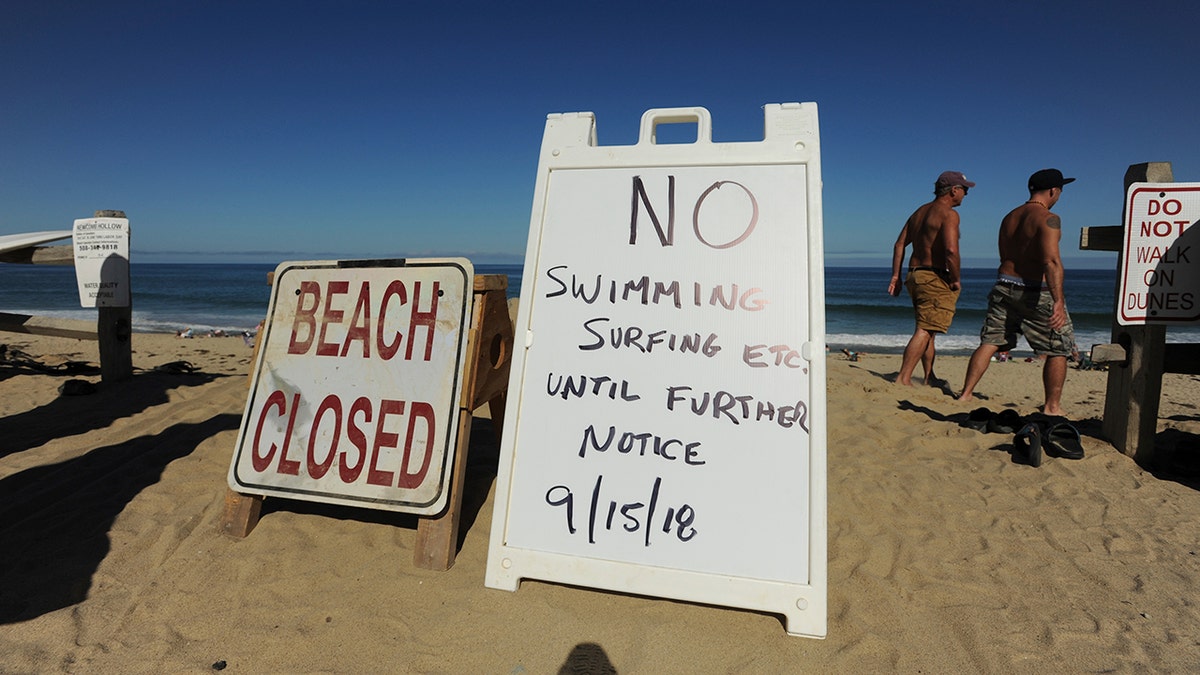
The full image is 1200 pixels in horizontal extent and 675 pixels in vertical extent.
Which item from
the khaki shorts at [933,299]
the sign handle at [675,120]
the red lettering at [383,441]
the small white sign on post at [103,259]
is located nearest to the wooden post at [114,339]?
the small white sign on post at [103,259]

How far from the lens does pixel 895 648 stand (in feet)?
6.55

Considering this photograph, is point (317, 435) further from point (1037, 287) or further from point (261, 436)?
point (1037, 287)

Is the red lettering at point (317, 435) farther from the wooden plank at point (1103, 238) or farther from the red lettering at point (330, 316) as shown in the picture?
the wooden plank at point (1103, 238)

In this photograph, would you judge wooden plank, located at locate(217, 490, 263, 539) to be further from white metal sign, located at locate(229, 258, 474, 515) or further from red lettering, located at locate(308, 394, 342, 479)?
red lettering, located at locate(308, 394, 342, 479)

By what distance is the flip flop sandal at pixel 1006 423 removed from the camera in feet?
13.0

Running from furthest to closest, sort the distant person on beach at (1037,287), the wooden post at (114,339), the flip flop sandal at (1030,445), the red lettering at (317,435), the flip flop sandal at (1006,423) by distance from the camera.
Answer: the wooden post at (114,339), the distant person on beach at (1037,287), the flip flop sandal at (1006,423), the flip flop sandal at (1030,445), the red lettering at (317,435)

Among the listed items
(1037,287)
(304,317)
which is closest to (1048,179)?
(1037,287)

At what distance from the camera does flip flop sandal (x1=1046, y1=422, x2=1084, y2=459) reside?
3568 mm

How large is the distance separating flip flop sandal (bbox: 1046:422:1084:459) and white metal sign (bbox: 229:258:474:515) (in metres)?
3.54

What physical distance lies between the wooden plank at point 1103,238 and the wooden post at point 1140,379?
13cm

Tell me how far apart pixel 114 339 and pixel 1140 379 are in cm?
764

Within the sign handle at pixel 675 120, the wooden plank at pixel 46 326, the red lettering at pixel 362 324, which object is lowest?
the wooden plank at pixel 46 326

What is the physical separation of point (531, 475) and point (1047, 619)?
1.93 m

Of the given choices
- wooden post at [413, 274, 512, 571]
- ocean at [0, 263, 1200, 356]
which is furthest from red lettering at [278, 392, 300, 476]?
ocean at [0, 263, 1200, 356]
